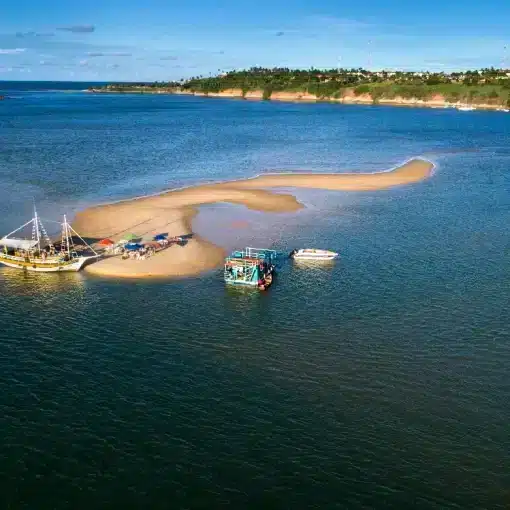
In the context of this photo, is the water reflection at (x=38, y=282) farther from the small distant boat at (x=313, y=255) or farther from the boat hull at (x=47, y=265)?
the small distant boat at (x=313, y=255)

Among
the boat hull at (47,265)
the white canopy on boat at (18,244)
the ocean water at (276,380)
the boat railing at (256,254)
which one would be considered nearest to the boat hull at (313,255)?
the ocean water at (276,380)

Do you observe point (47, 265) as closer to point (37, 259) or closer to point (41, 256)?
point (37, 259)

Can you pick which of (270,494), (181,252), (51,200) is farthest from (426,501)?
(51,200)

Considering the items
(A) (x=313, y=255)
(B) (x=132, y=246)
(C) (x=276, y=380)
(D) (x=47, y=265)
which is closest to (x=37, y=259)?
(D) (x=47, y=265)

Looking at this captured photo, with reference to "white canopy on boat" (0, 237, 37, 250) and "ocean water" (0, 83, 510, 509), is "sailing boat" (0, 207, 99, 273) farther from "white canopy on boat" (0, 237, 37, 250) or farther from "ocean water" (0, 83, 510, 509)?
"ocean water" (0, 83, 510, 509)

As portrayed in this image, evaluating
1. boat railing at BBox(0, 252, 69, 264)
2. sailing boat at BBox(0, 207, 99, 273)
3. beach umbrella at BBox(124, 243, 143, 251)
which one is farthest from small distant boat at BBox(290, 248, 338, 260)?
boat railing at BBox(0, 252, 69, 264)

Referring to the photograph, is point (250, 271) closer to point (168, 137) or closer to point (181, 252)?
point (181, 252)
